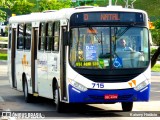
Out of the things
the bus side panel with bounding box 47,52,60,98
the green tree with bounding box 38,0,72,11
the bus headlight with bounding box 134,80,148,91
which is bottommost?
the bus headlight with bounding box 134,80,148,91

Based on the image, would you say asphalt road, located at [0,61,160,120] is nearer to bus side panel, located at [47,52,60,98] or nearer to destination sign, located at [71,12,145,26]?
bus side panel, located at [47,52,60,98]

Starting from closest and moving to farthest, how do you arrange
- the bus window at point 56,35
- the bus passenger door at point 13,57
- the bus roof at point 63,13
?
1. the bus roof at point 63,13
2. the bus window at point 56,35
3. the bus passenger door at point 13,57

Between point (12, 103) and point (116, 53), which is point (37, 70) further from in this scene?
point (116, 53)

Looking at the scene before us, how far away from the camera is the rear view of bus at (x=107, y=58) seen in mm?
17516

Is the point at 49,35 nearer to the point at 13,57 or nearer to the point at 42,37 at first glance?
the point at 42,37

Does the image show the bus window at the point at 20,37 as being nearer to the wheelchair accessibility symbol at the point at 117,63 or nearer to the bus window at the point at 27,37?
the bus window at the point at 27,37

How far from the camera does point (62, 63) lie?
59.6ft

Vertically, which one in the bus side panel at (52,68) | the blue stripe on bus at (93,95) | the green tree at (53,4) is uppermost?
the green tree at (53,4)

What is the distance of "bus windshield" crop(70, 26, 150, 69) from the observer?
17.7 meters

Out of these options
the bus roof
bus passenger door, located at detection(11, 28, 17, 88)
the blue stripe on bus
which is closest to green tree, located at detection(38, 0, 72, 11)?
bus passenger door, located at detection(11, 28, 17, 88)

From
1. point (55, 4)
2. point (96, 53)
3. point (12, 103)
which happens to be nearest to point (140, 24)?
point (96, 53)

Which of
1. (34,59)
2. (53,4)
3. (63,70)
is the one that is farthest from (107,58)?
(53,4)

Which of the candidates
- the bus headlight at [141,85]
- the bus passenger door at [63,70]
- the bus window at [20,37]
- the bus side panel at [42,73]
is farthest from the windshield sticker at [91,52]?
the bus window at [20,37]

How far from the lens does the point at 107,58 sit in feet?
58.3
